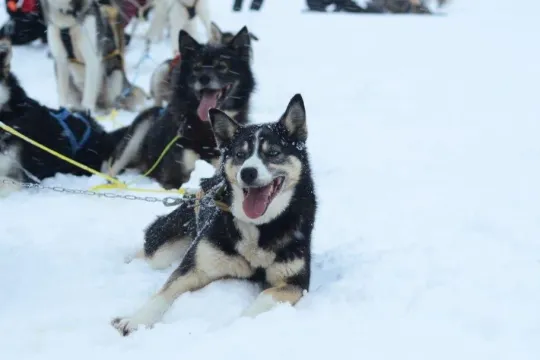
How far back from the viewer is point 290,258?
104 inches

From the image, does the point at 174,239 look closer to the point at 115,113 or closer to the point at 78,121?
the point at 78,121

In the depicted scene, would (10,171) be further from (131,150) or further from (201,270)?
(201,270)

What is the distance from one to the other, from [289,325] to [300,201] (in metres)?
0.63

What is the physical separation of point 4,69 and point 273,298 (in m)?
2.71

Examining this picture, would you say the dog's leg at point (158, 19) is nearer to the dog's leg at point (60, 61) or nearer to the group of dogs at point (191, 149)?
the group of dogs at point (191, 149)

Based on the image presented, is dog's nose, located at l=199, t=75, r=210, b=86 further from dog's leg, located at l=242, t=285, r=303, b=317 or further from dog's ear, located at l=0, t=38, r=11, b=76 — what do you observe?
dog's leg, located at l=242, t=285, r=303, b=317

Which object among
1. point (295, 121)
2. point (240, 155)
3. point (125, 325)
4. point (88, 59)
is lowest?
point (88, 59)

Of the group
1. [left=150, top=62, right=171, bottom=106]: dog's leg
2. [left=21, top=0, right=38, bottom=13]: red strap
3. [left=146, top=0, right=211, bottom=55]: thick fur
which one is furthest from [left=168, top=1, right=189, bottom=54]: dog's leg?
[left=150, top=62, right=171, bottom=106]: dog's leg

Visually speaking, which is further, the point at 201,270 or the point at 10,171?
the point at 10,171

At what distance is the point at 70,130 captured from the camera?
4.62 metres

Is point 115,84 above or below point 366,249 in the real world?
below

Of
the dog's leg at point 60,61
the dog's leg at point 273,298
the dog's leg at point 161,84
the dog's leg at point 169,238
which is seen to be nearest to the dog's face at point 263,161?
the dog's leg at point 273,298

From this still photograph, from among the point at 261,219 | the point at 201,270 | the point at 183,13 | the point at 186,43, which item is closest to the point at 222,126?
the point at 261,219

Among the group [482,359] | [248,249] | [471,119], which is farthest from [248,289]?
[471,119]
